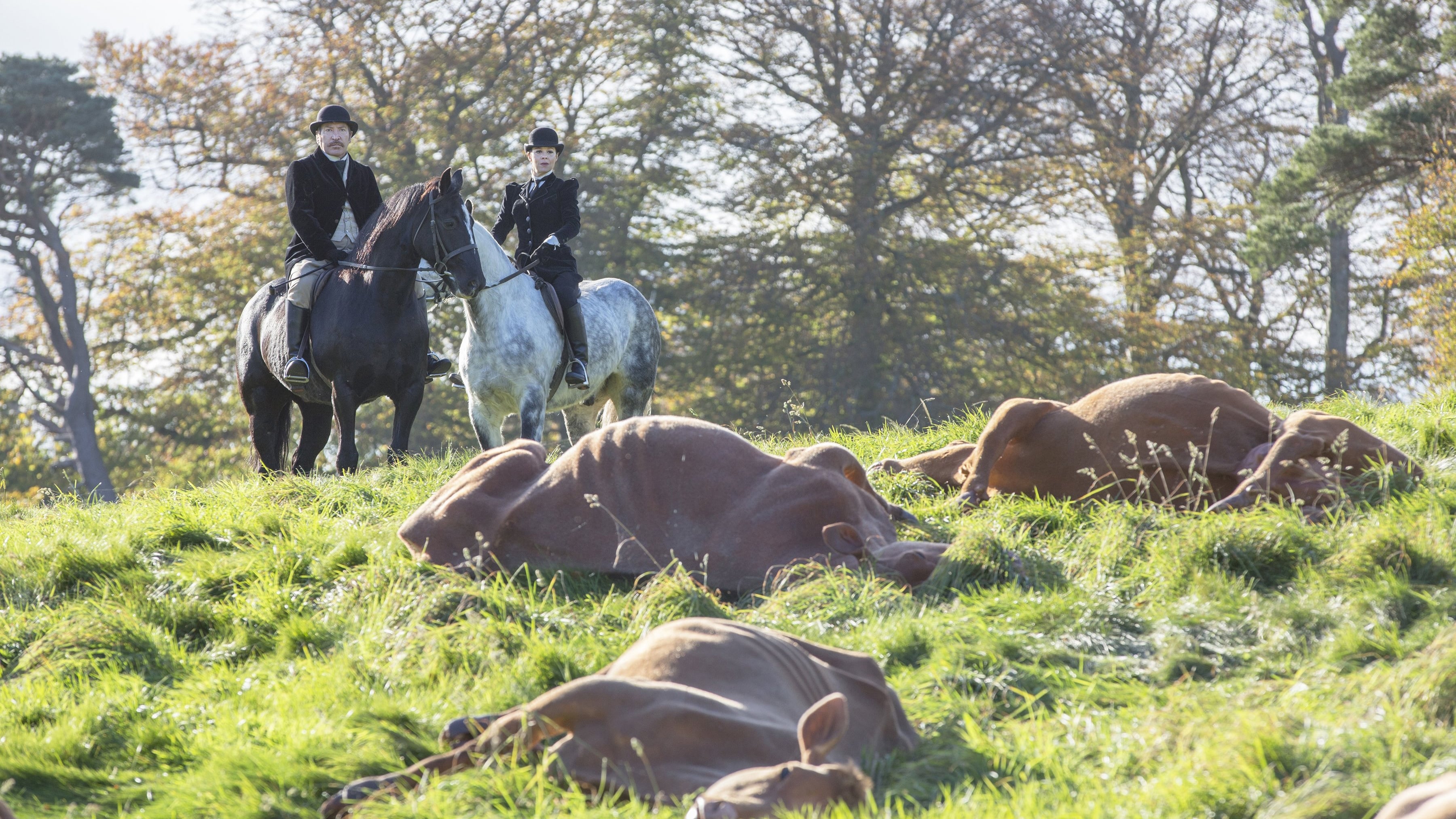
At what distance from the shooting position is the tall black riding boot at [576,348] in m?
9.88

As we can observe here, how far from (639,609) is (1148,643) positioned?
A: 6.36ft

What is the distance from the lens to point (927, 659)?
4516 millimetres

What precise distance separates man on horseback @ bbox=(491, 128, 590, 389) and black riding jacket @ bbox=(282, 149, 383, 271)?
1114mm

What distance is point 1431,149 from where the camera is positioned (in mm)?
18781

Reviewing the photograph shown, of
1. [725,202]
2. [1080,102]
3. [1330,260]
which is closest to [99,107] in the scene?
[725,202]

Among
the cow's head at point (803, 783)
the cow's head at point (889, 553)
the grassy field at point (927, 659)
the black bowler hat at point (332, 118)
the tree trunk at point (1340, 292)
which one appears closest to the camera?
the cow's head at point (803, 783)

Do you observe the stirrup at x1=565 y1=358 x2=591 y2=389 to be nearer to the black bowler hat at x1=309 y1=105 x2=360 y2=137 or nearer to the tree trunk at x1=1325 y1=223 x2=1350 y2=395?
the black bowler hat at x1=309 y1=105 x2=360 y2=137

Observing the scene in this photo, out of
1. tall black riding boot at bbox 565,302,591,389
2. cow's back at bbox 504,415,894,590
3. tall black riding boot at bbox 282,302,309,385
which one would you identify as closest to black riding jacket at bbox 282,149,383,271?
tall black riding boot at bbox 282,302,309,385

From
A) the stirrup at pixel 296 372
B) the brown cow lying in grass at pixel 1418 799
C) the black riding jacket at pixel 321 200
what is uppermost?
the black riding jacket at pixel 321 200

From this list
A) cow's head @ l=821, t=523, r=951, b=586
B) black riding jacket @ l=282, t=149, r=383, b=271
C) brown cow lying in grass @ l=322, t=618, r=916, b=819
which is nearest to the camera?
brown cow lying in grass @ l=322, t=618, r=916, b=819

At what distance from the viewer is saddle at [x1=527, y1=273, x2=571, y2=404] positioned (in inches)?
389

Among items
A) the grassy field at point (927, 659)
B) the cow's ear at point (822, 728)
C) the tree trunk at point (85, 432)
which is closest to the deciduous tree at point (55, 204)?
the tree trunk at point (85, 432)

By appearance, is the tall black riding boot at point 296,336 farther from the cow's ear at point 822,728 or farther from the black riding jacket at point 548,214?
the cow's ear at point 822,728

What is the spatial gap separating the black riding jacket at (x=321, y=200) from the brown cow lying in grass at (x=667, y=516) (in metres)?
4.63
